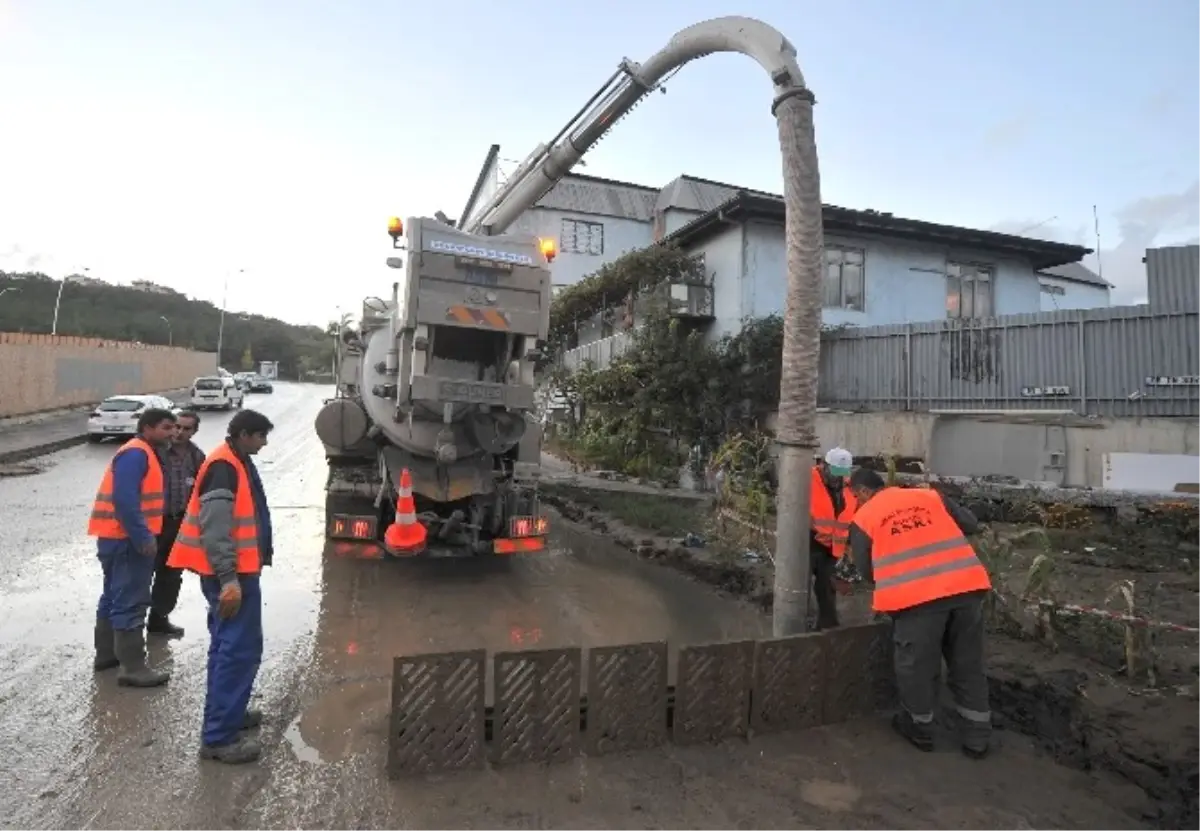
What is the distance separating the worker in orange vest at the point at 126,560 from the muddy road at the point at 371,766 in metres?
0.16

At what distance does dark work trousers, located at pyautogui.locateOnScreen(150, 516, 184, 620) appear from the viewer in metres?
5.57

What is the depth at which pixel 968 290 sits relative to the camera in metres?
19.1

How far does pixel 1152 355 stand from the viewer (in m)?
10.5

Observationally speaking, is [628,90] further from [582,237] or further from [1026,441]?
[582,237]

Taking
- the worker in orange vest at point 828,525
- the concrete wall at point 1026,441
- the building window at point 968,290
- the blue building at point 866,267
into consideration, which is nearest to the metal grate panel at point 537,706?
the worker in orange vest at point 828,525

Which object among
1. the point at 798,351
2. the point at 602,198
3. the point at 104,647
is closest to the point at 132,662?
the point at 104,647

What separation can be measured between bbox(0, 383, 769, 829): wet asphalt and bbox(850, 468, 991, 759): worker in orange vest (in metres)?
2.18

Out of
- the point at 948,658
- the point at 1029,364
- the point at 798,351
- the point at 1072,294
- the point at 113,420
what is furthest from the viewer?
the point at 1072,294

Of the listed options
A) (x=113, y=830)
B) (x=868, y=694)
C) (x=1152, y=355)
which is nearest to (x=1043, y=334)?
(x=1152, y=355)

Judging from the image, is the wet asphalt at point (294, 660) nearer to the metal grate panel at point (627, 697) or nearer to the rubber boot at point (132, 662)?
the rubber boot at point (132, 662)

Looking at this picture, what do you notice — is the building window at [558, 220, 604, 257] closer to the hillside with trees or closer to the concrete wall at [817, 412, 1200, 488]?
the concrete wall at [817, 412, 1200, 488]

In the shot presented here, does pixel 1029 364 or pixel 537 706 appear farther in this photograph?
pixel 1029 364

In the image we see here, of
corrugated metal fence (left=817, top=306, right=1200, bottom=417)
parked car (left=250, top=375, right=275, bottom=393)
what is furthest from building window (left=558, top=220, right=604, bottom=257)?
parked car (left=250, top=375, right=275, bottom=393)

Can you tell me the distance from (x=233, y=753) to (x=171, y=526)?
2576mm
